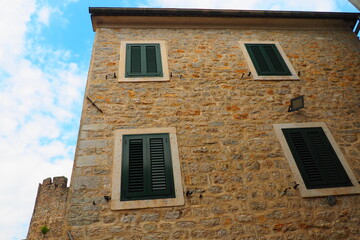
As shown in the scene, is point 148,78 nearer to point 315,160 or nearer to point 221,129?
point 221,129

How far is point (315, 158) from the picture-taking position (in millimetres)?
4613

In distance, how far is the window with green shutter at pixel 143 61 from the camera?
582cm

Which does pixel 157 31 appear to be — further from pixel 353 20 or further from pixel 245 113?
pixel 353 20

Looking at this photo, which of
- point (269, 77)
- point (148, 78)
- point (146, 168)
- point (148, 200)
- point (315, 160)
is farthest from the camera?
point (269, 77)

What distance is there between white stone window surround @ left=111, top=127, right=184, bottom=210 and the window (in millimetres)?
2156

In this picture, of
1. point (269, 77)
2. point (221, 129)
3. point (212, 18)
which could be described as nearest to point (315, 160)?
point (221, 129)

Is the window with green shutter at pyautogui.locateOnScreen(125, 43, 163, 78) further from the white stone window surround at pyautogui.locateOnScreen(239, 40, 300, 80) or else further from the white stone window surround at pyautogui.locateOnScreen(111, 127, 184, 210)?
the white stone window surround at pyautogui.locateOnScreen(239, 40, 300, 80)

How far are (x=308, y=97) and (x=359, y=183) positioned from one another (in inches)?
85.9

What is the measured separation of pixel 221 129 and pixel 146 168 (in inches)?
69.1

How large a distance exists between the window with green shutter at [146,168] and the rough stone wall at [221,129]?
0.27 metres

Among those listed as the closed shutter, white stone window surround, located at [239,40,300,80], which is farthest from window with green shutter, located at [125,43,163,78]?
white stone window surround, located at [239,40,300,80]

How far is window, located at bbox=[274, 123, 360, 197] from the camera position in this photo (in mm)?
4227

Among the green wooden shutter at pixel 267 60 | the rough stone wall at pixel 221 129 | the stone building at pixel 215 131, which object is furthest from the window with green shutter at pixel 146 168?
the green wooden shutter at pixel 267 60

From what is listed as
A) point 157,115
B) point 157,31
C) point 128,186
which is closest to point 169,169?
point 128,186
